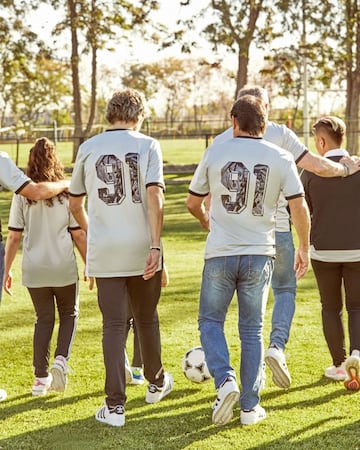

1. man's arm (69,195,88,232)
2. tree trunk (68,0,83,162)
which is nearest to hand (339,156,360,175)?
man's arm (69,195,88,232)

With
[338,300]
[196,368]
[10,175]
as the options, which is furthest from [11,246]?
[338,300]

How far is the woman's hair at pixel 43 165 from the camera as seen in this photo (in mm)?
5902

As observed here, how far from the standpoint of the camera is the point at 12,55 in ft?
107

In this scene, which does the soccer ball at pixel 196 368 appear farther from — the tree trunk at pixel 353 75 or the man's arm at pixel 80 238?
the tree trunk at pixel 353 75

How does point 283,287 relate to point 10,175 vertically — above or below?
below

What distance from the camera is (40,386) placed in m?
6.09

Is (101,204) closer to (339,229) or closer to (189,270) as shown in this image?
(339,229)

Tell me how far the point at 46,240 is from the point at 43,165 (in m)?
0.50

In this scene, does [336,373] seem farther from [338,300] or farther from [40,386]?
[40,386]

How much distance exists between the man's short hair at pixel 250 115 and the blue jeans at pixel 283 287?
3.58 ft

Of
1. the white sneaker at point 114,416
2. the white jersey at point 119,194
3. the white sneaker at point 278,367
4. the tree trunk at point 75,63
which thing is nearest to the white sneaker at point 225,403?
the white sneaker at point 114,416

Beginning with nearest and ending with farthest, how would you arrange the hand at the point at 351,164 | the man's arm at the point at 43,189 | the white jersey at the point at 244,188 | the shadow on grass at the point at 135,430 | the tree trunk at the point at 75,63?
the shadow on grass at the point at 135,430, the white jersey at the point at 244,188, the man's arm at the point at 43,189, the hand at the point at 351,164, the tree trunk at the point at 75,63

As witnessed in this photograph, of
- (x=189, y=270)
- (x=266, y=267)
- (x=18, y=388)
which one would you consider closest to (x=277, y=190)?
(x=266, y=267)

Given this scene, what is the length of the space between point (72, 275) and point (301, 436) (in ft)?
6.33
